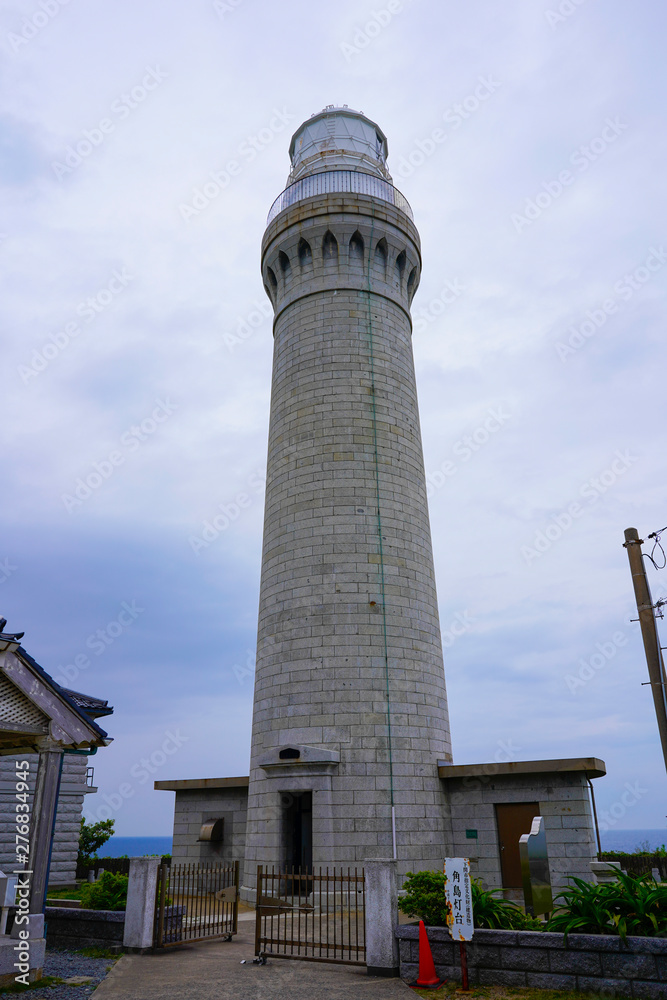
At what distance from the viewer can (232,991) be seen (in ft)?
32.1

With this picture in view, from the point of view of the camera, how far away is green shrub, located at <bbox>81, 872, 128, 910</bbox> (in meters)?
13.5

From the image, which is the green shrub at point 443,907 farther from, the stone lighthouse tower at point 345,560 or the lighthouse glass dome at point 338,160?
the lighthouse glass dome at point 338,160

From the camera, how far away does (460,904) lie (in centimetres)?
1002

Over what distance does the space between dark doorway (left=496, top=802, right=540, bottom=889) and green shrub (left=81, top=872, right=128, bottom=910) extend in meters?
9.46

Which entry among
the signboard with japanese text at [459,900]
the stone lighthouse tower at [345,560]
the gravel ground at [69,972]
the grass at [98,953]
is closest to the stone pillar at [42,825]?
the gravel ground at [69,972]

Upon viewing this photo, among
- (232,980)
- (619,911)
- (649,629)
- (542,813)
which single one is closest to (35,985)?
(232,980)

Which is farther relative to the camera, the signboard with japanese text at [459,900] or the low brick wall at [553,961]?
the signboard with japanese text at [459,900]

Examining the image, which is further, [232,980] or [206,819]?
[206,819]

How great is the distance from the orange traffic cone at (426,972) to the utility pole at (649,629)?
233 inches

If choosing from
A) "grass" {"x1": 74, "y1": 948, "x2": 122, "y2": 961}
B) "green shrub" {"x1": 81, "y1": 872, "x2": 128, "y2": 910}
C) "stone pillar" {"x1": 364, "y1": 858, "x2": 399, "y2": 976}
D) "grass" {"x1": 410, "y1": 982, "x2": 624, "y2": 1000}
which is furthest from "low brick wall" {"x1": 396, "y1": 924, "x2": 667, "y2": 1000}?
"green shrub" {"x1": 81, "y1": 872, "x2": 128, "y2": 910}

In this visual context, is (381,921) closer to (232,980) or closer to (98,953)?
(232,980)

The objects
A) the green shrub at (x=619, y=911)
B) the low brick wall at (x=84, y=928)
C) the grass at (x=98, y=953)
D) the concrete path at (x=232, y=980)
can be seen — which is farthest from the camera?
the low brick wall at (x=84, y=928)

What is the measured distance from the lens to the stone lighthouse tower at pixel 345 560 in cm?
1770

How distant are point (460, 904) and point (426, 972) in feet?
3.87
